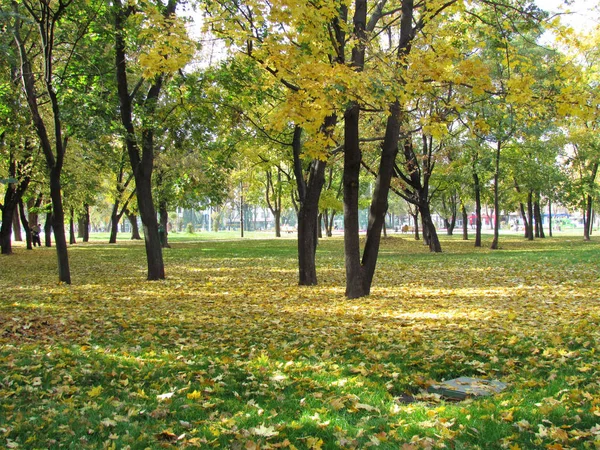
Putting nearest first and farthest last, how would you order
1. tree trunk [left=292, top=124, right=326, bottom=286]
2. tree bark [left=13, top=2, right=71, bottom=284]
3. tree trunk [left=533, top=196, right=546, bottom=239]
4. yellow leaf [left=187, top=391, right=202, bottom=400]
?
yellow leaf [left=187, top=391, right=202, bottom=400] < tree bark [left=13, top=2, right=71, bottom=284] < tree trunk [left=292, top=124, right=326, bottom=286] < tree trunk [left=533, top=196, right=546, bottom=239]

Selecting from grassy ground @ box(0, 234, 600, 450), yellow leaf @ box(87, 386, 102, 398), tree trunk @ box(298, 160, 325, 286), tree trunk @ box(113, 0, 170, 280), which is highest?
tree trunk @ box(113, 0, 170, 280)

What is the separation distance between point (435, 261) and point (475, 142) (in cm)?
846

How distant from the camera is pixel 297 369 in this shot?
564 cm

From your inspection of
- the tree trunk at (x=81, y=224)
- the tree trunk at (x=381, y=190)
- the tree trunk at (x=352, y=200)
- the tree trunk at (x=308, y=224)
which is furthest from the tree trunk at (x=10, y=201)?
the tree trunk at (x=81, y=224)

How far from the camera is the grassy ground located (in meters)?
3.85

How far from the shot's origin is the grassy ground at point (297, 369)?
12.6 feet

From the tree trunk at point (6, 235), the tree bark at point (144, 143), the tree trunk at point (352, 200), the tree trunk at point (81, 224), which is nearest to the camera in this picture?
the tree trunk at point (352, 200)

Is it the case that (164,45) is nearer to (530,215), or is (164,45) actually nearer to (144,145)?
(144,145)

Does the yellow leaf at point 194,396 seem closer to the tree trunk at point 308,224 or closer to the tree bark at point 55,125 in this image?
the tree trunk at point 308,224

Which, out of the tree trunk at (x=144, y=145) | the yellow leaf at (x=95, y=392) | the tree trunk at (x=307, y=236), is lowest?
the yellow leaf at (x=95, y=392)

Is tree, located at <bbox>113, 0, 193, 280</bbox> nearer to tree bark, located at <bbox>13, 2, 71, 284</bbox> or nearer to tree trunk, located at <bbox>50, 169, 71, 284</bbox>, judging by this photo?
tree bark, located at <bbox>13, 2, 71, 284</bbox>

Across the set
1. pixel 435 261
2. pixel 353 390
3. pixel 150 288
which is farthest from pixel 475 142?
pixel 353 390

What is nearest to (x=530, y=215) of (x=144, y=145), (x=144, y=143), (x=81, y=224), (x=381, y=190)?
(x=381, y=190)

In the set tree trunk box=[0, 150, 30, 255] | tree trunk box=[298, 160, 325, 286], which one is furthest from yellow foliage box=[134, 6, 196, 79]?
tree trunk box=[0, 150, 30, 255]
